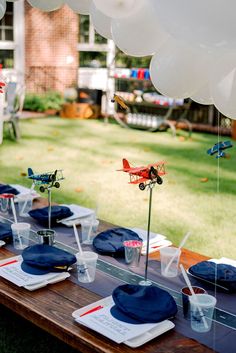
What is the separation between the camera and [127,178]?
562 cm

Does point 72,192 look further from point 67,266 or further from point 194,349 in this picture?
point 194,349

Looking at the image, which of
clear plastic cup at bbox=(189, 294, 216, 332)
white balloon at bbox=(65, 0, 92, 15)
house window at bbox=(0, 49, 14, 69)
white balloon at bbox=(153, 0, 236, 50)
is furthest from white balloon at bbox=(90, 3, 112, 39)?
house window at bbox=(0, 49, 14, 69)

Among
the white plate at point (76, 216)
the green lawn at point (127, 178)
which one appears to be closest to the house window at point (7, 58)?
the green lawn at point (127, 178)

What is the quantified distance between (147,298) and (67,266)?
1.57 feet

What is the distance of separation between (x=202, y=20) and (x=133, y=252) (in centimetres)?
115

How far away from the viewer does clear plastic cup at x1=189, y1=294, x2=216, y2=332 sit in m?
1.79

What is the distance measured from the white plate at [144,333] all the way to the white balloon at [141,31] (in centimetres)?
99

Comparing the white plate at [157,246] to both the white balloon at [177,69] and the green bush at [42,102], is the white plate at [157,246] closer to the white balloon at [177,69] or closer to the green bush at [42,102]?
the white balloon at [177,69]

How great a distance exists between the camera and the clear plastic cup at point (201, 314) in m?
1.79

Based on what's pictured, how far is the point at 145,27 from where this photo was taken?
2.07 m

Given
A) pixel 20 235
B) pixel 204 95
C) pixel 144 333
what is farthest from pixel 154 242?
pixel 144 333

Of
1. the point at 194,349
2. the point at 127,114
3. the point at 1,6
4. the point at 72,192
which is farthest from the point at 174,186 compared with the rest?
the point at 127,114

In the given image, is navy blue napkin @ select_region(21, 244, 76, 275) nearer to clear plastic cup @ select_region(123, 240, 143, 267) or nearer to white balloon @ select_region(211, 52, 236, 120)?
clear plastic cup @ select_region(123, 240, 143, 267)

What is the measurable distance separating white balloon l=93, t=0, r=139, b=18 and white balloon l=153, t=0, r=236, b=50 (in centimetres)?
44
